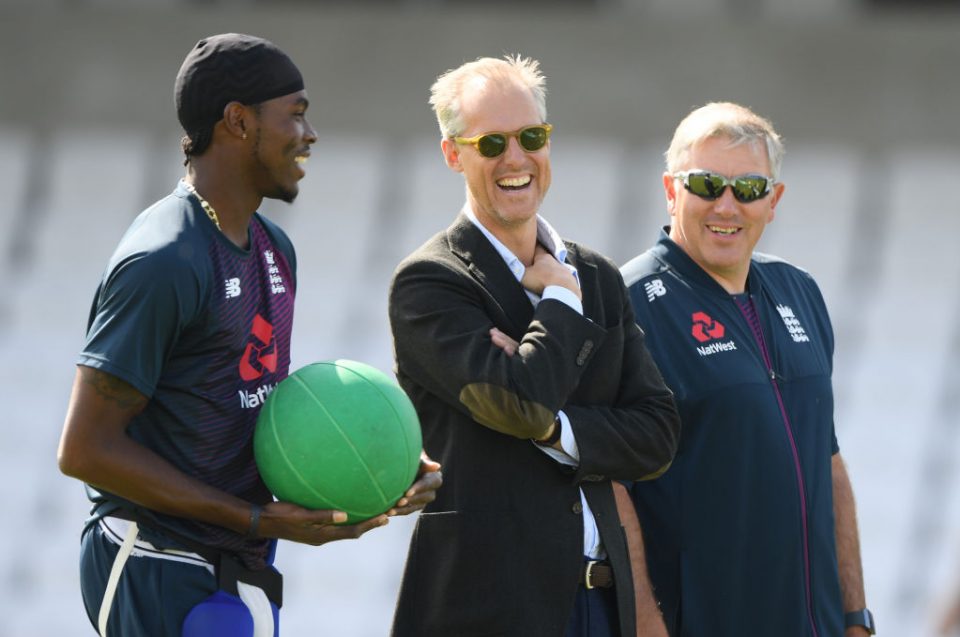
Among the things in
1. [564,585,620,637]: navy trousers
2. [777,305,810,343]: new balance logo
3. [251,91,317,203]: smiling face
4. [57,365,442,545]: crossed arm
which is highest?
[251,91,317,203]: smiling face

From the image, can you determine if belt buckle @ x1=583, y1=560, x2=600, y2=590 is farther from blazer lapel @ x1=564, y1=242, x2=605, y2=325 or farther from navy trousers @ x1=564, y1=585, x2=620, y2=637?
blazer lapel @ x1=564, y1=242, x2=605, y2=325

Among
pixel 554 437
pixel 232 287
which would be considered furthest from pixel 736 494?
pixel 232 287

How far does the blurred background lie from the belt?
679 centimetres

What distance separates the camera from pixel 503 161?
129 inches

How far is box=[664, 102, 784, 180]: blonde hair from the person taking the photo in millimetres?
3840

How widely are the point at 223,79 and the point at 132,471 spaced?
0.80m

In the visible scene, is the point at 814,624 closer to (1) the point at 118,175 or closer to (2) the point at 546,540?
(2) the point at 546,540

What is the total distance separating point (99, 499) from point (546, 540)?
0.92 meters

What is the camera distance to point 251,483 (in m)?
3.05

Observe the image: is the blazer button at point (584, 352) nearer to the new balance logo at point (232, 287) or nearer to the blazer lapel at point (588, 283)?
the blazer lapel at point (588, 283)

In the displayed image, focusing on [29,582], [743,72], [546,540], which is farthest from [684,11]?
[546,540]

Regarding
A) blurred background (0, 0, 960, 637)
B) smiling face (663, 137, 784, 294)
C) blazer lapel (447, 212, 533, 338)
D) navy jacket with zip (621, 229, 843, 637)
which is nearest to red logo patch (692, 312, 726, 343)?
navy jacket with zip (621, 229, 843, 637)

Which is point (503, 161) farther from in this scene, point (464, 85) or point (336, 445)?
point (336, 445)

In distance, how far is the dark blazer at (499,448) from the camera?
309 centimetres
